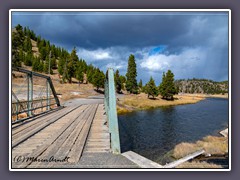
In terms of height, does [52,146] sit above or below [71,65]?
below

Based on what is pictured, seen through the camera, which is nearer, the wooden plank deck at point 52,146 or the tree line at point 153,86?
the wooden plank deck at point 52,146

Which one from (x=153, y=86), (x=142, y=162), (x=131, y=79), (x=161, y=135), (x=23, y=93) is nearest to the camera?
(x=142, y=162)

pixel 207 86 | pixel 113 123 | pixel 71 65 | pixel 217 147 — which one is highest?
pixel 71 65

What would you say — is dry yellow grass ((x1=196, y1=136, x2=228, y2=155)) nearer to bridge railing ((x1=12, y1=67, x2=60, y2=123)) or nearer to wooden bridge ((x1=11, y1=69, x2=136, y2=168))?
wooden bridge ((x1=11, y1=69, x2=136, y2=168))

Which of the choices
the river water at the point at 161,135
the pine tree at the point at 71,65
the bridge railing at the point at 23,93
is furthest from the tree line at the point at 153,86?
the bridge railing at the point at 23,93

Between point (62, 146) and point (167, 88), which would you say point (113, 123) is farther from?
point (167, 88)

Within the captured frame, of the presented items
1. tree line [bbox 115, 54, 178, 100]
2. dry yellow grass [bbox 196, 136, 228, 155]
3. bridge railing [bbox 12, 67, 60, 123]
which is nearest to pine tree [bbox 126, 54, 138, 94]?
tree line [bbox 115, 54, 178, 100]

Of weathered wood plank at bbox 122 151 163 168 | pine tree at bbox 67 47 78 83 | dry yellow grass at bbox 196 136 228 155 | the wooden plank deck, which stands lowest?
dry yellow grass at bbox 196 136 228 155

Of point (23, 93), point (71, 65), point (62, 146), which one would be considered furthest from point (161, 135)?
point (71, 65)

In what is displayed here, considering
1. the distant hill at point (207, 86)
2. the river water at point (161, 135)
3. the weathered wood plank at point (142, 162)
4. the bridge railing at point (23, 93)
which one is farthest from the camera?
the river water at point (161, 135)

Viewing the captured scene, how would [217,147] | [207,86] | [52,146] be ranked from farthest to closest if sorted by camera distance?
[207,86], [217,147], [52,146]

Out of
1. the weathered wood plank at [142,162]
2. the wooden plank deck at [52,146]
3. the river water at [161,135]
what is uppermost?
the wooden plank deck at [52,146]

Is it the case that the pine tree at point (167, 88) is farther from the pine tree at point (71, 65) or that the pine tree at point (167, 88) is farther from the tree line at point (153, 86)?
the pine tree at point (71, 65)
